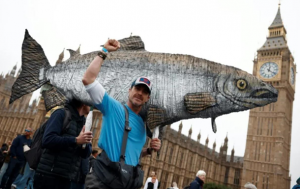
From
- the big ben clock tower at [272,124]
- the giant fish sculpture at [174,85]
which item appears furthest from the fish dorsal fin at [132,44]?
the big ben clock tower at [272,124]

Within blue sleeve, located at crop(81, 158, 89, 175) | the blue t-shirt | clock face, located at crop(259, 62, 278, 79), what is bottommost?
blue sleeve, located at crop(81, 158, 89, 175)

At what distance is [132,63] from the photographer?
3006 mm

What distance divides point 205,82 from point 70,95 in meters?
1.63

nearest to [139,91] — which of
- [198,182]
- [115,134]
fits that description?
[115,134]

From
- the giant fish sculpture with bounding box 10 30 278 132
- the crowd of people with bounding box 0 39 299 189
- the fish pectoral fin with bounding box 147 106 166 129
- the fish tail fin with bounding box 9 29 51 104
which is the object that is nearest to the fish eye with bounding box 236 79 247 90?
the giant fish sculpture with bounding box 10 30 278 132

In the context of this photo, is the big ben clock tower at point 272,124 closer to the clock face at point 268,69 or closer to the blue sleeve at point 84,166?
the clock face at point 268,69

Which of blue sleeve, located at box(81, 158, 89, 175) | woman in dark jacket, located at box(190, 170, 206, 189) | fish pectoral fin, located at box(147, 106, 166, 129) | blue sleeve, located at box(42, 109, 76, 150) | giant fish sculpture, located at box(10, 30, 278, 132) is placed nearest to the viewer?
blue sleeve, located at box(42, 109, 76, 150)

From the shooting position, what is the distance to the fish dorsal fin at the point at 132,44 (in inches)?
133

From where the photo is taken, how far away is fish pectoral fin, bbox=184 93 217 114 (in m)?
2.68

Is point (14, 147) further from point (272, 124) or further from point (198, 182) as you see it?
point (272, 124)

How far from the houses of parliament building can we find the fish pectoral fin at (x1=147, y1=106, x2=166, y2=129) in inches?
1340

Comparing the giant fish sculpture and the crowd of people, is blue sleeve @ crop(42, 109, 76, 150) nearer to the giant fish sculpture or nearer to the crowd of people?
the crowd of people

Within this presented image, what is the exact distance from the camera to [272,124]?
43719mm

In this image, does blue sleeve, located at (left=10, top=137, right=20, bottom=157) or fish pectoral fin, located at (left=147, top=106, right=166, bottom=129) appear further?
blue sleeve, located at (left=10, top=137, right=20, bottom=157)
